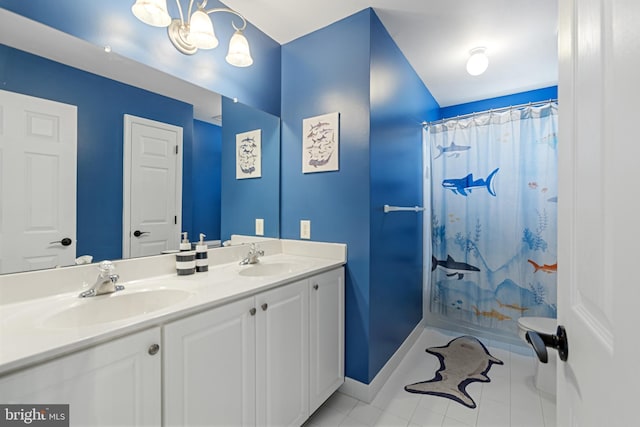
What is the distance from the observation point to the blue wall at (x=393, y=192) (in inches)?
69.8

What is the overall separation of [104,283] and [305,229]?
1.16m

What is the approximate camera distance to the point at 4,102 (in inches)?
36.6

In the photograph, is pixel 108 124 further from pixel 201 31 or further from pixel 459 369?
pixel 459 369

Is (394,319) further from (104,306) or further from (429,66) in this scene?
(429,66)

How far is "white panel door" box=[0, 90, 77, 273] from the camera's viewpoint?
0.94 meters

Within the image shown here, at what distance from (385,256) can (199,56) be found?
1731 mm

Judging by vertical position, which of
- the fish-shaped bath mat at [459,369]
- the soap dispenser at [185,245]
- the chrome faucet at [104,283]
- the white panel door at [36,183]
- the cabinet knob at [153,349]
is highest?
the white panel door at [36,183]

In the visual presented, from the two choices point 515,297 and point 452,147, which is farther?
point 452,147

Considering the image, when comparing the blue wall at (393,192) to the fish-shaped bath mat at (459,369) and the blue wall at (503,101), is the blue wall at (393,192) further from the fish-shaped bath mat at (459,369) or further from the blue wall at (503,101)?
the blue wall at (503,101)

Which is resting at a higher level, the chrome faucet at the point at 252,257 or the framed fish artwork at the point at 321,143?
the framed fish artwork at the point at 321,143

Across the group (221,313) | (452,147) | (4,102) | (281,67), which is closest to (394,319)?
(221,313)

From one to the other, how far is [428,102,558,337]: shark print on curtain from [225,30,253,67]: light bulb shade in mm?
1962

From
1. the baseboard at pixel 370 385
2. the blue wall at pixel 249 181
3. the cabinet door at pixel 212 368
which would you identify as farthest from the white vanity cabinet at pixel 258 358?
the blue wall at pixel 249 181

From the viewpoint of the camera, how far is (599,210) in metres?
0.44
